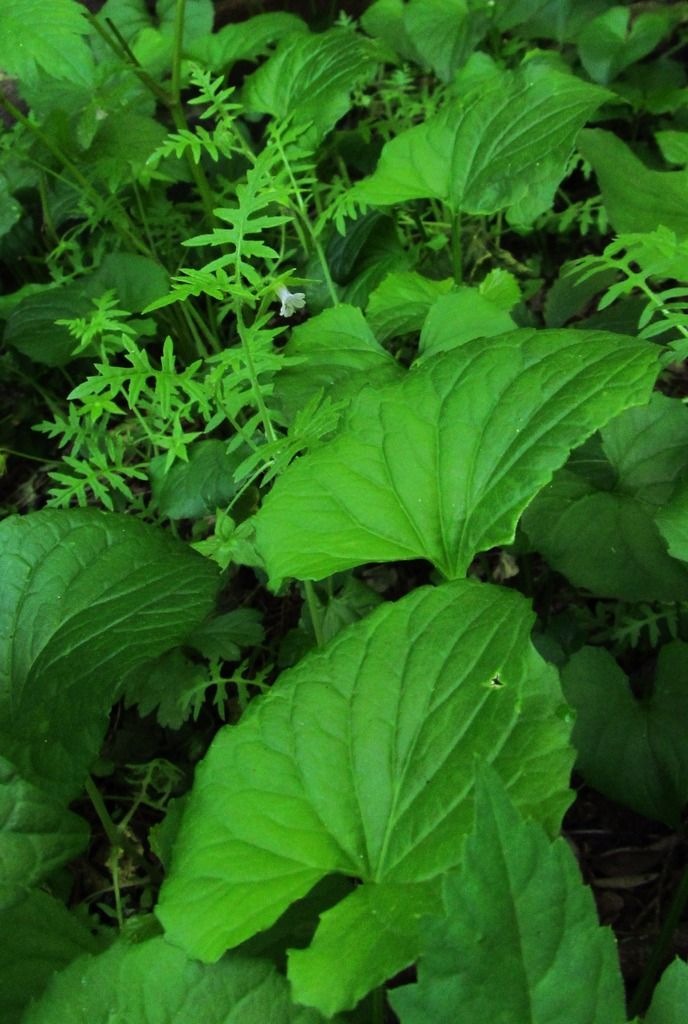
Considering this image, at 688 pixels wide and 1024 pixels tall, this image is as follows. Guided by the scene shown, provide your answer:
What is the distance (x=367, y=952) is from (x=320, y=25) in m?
2.36

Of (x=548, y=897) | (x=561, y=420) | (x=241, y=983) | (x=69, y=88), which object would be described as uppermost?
(x=69, y=88)

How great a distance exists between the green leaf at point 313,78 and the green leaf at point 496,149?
126 mm

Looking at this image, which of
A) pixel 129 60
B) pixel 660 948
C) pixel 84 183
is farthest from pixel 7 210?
pixel 660 948

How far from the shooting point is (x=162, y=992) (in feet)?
2.79

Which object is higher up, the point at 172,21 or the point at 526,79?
the point at 172,21

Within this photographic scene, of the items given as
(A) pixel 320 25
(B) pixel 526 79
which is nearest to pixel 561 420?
(B) pixel 526 79

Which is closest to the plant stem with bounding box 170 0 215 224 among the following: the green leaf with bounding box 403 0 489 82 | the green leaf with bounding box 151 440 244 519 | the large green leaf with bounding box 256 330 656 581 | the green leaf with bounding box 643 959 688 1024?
the green leaf with bounding box 151 440 244 519

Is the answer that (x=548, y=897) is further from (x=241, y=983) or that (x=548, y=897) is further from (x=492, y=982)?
(x=241, y=983)

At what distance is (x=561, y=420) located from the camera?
99 cm

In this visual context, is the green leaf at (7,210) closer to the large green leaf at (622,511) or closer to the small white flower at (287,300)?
the small white flower at (287,300)

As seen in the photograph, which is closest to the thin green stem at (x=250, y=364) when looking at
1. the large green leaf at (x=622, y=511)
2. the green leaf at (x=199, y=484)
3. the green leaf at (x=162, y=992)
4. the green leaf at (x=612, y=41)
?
the green leaf at (x=199, y=484)

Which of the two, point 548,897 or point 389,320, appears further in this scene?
point 389,320

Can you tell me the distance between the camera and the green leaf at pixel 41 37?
1382 mm

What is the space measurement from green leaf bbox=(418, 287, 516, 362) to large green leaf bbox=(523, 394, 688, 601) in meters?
0.22
